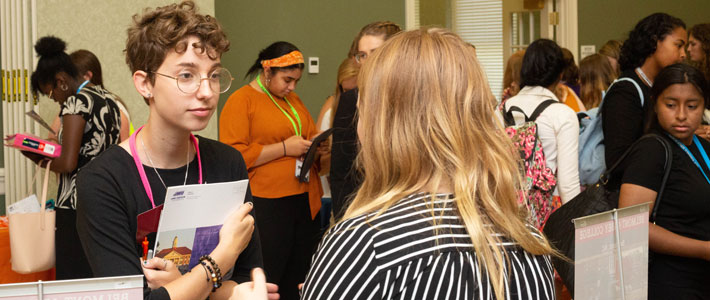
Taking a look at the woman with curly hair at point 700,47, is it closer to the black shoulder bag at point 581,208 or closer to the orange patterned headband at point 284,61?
the black shoulder bag at point 581,208

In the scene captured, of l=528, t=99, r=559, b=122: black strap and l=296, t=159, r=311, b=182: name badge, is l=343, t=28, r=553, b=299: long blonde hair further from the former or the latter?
l=296, t=159, r=311, b=182: name badge

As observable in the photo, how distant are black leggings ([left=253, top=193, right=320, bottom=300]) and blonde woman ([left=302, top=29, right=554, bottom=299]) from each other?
8.37 feet

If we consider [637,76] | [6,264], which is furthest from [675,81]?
[6,264]

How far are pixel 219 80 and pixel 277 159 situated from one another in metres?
2.09

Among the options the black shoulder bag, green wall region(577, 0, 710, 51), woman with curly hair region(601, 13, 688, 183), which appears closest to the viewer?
the black shoulder bag

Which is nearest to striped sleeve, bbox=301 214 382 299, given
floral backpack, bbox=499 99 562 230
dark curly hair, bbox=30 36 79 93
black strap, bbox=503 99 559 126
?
floral backpack, bbox=499 99 562 230

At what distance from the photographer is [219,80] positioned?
176cm

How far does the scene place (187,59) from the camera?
5.57 ft

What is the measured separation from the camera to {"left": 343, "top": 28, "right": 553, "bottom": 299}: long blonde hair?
3.90ft

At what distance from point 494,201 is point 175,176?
2.81 feet

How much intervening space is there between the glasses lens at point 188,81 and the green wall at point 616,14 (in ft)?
24.9

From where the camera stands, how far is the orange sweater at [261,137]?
3785 mm

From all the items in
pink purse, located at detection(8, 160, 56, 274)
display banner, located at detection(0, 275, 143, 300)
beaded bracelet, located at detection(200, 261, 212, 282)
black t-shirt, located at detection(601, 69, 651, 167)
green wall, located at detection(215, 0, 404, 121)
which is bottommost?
pink purse, located at detection(8, 160, 56, 274)

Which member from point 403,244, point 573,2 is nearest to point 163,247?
point 403,244
